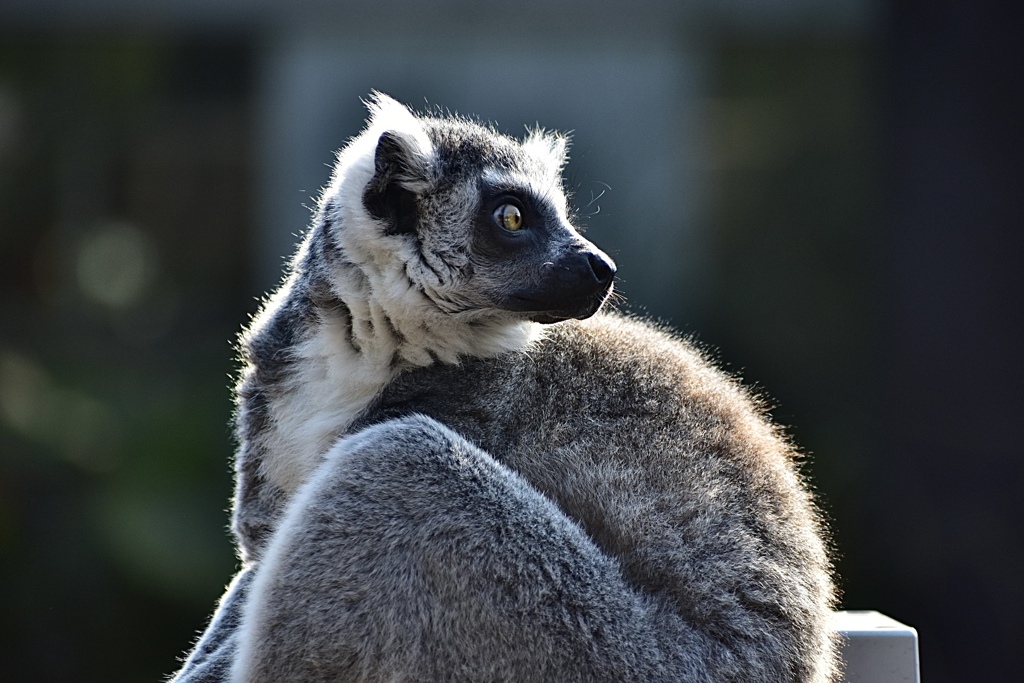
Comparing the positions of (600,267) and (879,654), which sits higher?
(600,267)

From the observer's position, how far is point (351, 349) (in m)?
4.66

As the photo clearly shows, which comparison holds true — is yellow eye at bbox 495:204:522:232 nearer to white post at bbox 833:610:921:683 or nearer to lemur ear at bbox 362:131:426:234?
lemur ear at bbox 362:131:426:234

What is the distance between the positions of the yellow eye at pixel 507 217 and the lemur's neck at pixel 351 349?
16.0 inches

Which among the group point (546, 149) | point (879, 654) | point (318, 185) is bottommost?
point (879, 654)

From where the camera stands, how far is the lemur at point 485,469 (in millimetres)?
3740

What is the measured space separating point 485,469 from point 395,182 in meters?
1.43

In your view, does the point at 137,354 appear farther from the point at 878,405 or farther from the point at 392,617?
the point at 392,617

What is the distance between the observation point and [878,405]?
11.0 m

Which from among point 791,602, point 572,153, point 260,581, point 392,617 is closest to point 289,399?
point 260,581

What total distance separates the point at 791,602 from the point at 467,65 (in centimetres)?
1103

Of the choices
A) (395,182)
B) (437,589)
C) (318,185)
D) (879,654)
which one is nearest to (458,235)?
(395,182)

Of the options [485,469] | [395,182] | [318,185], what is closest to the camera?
[485,469]

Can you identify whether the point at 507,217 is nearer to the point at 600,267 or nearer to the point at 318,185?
the point at 600,267

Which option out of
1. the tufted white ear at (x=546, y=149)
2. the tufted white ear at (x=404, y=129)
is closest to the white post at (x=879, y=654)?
the tufted white ear at (x=546, y=149)
